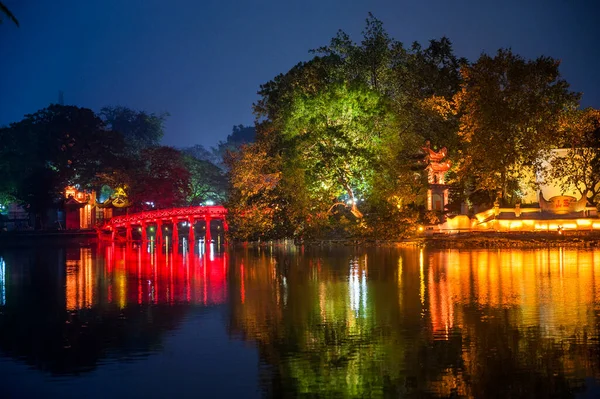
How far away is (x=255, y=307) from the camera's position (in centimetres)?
2306

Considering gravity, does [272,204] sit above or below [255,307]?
above

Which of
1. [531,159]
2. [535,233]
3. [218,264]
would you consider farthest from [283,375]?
[531,159]

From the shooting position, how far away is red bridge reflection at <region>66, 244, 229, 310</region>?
25438 mm

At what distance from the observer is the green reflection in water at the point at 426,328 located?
13766 millimetres

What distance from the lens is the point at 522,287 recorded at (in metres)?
25.3

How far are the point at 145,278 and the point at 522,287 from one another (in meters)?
15.2

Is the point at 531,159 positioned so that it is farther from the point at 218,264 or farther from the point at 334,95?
the point at 218,264

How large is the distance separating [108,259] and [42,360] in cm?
2920

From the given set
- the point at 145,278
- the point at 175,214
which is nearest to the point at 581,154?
the point at 175,214

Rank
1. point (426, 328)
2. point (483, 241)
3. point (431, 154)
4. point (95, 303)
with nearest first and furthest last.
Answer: point (426, 328) < point (95, 303) < point (483, 241) < point (431, 154)

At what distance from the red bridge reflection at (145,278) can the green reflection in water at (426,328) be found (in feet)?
4.64

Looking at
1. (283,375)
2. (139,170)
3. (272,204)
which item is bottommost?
(283,375)

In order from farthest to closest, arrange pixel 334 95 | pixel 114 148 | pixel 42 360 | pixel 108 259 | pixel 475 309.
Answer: pixel 114 148, pixel 334 95, pixel 108 259, pixel 475 309, pixel 42 360

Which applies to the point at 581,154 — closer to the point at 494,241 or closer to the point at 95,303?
the point at 494,241
